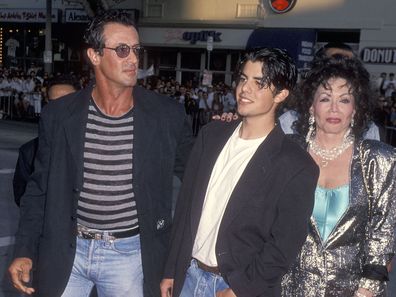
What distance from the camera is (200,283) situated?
275 centimetres

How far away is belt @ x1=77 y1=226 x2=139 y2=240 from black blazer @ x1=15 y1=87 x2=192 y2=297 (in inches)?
1.4

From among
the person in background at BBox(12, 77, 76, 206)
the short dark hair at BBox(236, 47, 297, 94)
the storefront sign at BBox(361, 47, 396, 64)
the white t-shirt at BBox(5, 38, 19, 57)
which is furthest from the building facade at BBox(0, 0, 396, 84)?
the short dark hair at BBox(236, 47, 297, 94)

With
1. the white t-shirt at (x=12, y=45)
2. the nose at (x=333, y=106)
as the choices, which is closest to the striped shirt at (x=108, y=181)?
the nose at (x=333, y=106)

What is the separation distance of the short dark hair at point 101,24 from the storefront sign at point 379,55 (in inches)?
849

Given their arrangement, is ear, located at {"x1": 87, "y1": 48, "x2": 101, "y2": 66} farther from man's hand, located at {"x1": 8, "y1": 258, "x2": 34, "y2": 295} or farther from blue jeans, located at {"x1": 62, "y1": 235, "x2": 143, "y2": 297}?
man's hand, located at {"x1": 8, "y1": 258, "x2": 34, "y2": 295}

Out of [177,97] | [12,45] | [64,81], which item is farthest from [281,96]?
[12,45]

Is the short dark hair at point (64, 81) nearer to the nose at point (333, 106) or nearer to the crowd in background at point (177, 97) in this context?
the nose at point (333, 106)

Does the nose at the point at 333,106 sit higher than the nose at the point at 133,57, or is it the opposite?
the nose at the point at 133,57

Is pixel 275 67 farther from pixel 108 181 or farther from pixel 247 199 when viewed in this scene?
pixel 108 181

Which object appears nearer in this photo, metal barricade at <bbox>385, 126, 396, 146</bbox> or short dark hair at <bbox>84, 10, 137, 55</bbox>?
short dark hair at <bbox>84, 10, 137, 55</bbox>

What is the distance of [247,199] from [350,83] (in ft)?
2.69

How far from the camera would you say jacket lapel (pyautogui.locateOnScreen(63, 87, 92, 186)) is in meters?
3.00

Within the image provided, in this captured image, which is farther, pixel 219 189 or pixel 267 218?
pixel 219 189

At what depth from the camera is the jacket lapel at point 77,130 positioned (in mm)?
3004
